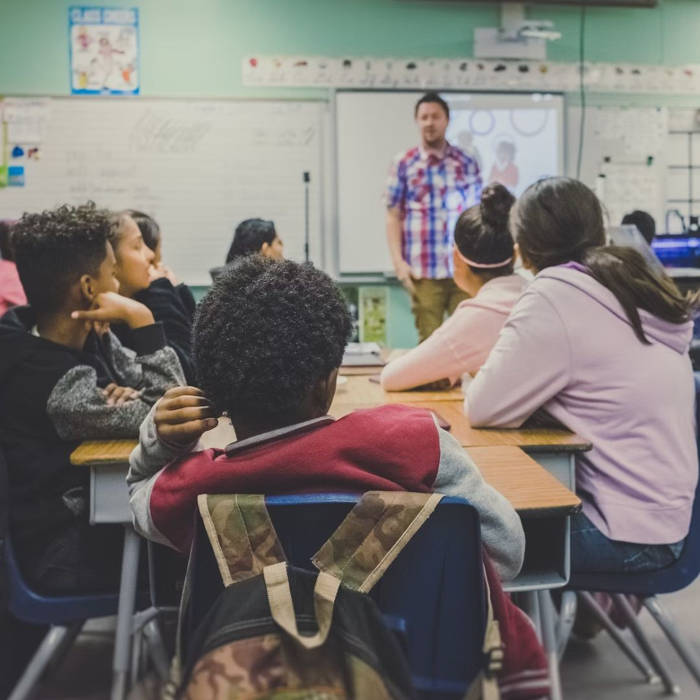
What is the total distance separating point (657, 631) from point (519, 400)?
1.06 m

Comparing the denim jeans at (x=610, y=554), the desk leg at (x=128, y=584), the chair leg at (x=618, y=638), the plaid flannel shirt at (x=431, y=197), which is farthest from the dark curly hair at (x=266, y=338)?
the plaid flannel shirt at (x=431, y=197)

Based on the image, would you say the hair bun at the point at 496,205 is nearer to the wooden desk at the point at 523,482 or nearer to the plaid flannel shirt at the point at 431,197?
the wooden desk at the point at 523,482

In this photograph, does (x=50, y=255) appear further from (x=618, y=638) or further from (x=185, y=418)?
(x=618, y=638)

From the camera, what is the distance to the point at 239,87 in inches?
202

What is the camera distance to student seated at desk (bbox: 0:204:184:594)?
5.56ft

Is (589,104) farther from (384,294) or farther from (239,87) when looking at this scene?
(239,87)

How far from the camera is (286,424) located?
1.06m

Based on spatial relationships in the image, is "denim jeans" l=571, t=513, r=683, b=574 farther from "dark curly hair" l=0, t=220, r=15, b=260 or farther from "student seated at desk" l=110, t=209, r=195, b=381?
"dark curly hair" l=0, t=220, r=15, b=260

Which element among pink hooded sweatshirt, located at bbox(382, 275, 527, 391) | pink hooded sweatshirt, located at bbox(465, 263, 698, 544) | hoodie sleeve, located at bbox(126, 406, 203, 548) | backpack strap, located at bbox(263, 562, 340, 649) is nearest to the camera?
backpack strap, located at bbox(263, 562, 340, 649)

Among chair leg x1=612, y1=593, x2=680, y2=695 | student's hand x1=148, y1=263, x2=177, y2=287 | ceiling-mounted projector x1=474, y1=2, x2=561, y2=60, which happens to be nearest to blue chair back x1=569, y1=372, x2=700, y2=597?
chair leg x1=612, y1=593, x2=680, y2=695

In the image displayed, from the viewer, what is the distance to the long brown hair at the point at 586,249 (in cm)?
Answer: 180

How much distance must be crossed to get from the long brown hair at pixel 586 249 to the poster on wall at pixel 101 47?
3.66 metres

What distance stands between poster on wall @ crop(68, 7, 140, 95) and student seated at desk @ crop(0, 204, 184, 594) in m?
3.48

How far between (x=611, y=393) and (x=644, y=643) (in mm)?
728
